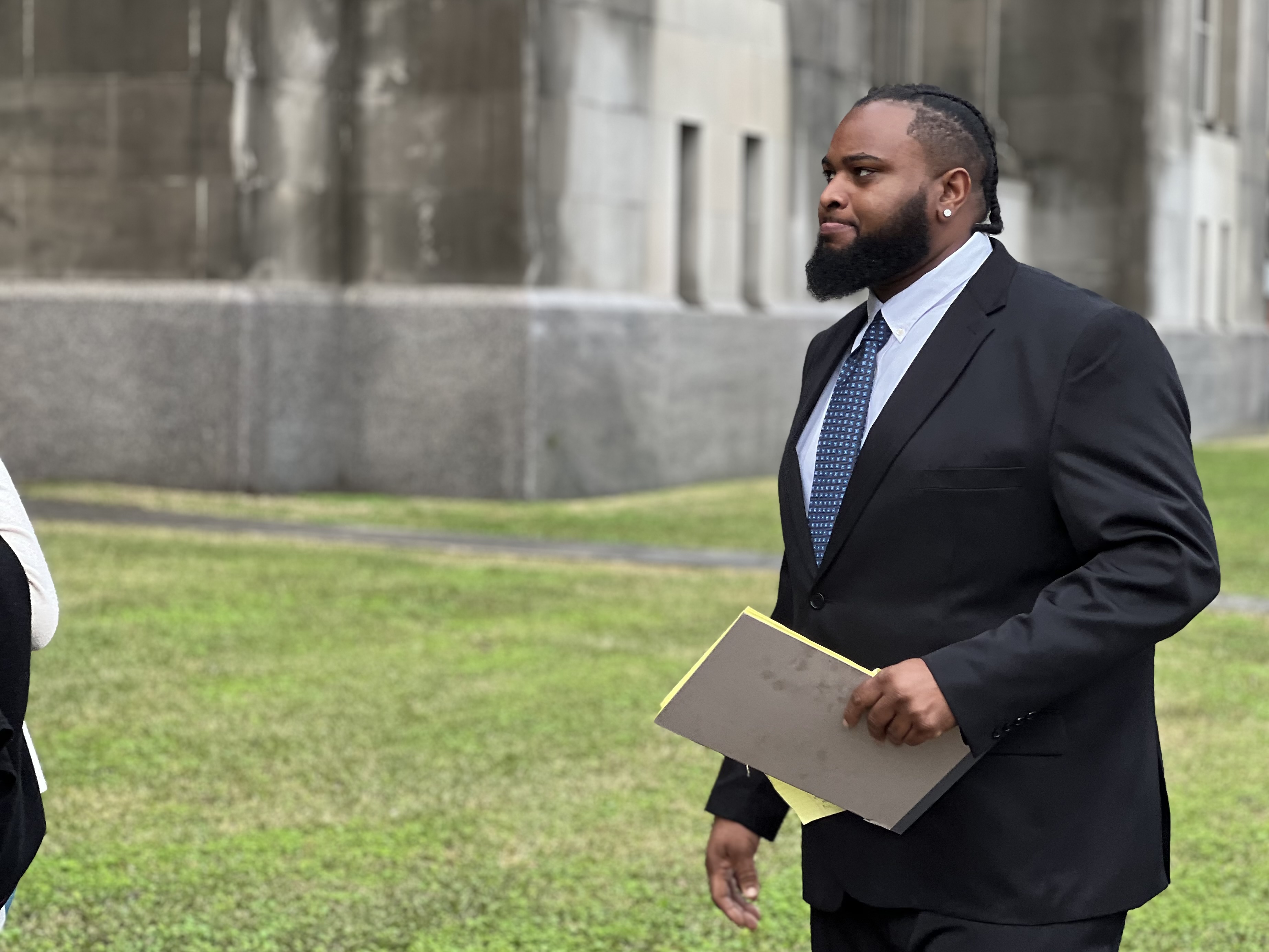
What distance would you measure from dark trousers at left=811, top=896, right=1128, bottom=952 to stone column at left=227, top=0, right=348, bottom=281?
13.8m

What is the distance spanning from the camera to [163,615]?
10.0 meters

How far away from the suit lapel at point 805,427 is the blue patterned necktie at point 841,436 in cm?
2

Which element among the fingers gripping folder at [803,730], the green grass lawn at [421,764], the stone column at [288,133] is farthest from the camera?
the stone column at [288,133]

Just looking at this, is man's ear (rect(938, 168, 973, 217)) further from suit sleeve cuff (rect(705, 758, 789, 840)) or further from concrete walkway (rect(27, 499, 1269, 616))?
concrete walkway (rect(27, 499, 1269, 616))

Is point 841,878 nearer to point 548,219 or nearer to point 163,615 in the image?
point 163,615

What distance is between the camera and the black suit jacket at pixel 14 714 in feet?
8.82

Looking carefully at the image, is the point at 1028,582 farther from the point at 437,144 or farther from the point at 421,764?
the point at 437,144

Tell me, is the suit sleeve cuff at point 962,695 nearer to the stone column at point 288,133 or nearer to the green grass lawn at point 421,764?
the green grass lawn at point 421,764

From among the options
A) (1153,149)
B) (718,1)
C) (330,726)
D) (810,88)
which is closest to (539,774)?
(330,726)

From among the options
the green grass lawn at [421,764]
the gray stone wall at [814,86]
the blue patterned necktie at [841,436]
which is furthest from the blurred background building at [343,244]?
the blue patterned necktie at [841,436]

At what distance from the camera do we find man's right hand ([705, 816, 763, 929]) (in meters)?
3.20

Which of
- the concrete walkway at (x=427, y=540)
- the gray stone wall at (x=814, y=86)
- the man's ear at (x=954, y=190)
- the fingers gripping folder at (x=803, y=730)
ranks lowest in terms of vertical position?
the concrete walkway at (x=427, y=540)

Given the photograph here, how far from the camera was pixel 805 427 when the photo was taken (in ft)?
10.0

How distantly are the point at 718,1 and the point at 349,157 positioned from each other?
4.25 metres
